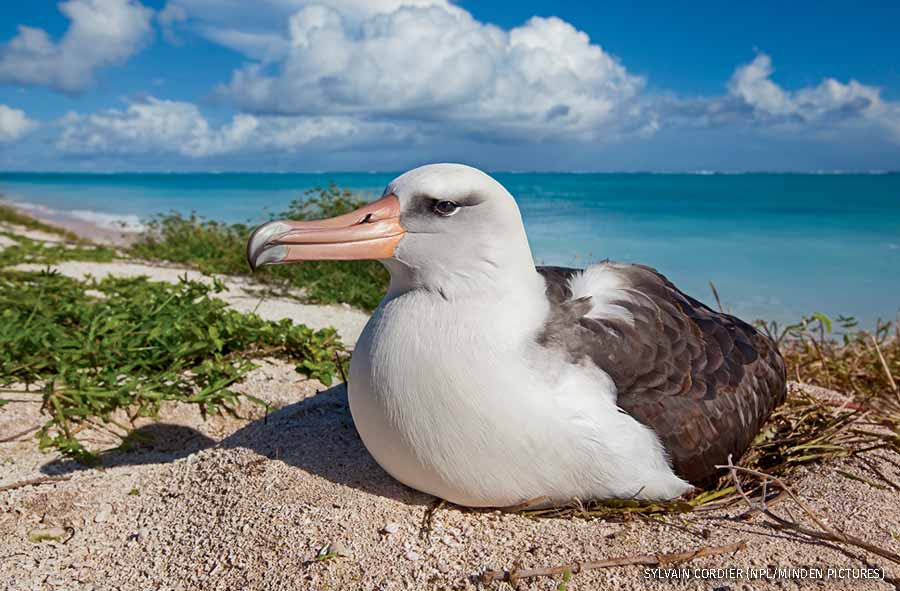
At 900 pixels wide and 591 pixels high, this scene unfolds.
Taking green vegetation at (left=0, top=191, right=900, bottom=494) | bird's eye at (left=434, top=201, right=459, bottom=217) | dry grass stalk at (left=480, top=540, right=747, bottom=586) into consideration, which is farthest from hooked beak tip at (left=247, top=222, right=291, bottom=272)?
green vegetation at (left=0, top=191, right=900, bottom=494)

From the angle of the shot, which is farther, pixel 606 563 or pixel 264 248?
pixel 264 248

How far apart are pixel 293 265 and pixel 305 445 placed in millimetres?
4743

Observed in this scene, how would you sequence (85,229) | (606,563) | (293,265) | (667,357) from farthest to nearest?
1. (85,229)
2. (293,265)
3. (667,357)
4. (606,563)

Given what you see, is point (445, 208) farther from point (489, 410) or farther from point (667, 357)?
point (667, 357)

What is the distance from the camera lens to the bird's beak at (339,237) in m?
2.42

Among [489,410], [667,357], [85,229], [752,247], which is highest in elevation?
[667,357]

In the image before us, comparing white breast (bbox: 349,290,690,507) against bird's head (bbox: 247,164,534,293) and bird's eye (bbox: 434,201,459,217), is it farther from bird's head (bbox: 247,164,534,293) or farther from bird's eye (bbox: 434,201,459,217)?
bird's eye (bbox: 434,201,459,217)

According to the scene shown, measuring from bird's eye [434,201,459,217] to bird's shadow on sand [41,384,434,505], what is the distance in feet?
3.67

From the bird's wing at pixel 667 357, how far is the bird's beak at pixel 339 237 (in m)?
0.66

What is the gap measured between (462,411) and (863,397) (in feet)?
10.1

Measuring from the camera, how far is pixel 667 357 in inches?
108

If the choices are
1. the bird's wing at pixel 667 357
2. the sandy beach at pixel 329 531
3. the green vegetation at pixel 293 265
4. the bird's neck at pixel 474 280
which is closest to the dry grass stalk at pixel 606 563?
the sandy beach at pixel 329 531

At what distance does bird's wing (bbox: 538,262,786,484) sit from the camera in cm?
259

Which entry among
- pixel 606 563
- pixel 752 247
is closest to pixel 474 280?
pixel 606 563
